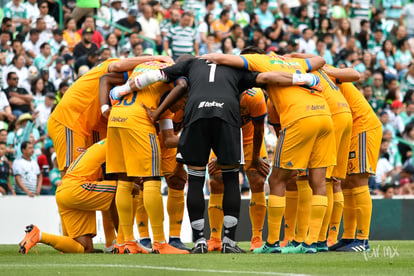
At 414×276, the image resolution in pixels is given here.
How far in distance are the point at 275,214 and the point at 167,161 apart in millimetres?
1968

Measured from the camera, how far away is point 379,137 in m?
10.9

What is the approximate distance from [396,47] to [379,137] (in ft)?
49.3

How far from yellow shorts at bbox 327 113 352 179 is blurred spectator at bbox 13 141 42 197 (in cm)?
710

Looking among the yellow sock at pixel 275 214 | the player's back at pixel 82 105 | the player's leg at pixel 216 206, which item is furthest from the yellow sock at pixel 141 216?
the yellow sock at pixel 275 214

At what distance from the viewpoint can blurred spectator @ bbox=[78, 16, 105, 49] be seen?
1986 cm

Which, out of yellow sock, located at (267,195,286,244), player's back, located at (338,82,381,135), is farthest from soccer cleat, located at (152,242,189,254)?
player's back, located at (338,82,381,135)

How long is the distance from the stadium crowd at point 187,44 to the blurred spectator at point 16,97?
0.8 inches

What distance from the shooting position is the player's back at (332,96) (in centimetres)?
1023

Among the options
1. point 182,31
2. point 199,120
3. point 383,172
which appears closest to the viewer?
point 199,120

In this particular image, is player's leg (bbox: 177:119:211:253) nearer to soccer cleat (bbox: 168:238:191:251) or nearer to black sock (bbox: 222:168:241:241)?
black sock (bbox: 222:168:241:241)

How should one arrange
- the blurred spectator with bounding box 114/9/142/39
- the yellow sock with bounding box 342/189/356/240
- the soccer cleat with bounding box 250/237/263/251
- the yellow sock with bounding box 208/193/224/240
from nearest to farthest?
the soccer cleat with bounding box 250/237/263/251 < the yellow sock with bounding box 208/193/224/240 < the yellow sock with bounding box 342/189/356/240 < the blurred spectator with bounding box 114/9/142/39

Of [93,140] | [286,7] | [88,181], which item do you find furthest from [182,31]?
[88,181]

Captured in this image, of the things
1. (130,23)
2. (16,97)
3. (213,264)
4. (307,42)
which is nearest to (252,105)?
(213,264)

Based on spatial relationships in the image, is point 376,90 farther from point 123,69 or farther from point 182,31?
point 123,69
